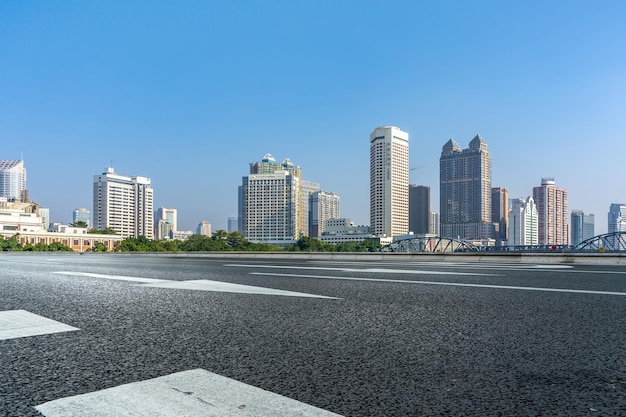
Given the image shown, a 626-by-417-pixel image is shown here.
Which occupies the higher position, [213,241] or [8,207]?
[8,207]

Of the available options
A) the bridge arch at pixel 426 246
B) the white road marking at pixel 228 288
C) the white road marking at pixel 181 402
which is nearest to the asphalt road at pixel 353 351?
the white road marking at pixel 181 402

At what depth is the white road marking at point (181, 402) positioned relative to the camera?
1.59 metres

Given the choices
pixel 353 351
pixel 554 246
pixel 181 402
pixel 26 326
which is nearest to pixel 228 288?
pixel 26 326

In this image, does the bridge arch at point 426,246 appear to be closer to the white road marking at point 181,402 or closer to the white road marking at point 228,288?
the white road marking at point 228,288

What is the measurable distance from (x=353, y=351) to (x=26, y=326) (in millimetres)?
2255

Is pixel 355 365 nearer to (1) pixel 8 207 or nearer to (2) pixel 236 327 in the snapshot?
(2) pixel 236 327

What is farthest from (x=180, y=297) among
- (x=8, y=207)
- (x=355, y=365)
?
(x=8, y=207)

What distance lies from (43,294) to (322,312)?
3319 millimetres

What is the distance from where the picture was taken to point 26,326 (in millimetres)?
3203

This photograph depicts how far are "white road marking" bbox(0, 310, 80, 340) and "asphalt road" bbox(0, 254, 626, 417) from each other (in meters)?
0.11

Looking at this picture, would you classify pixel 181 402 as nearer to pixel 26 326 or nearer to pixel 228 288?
pixel 26 326

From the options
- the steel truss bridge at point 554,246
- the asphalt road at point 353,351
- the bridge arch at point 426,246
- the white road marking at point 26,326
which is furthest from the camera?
the bridge arch at point 426,246

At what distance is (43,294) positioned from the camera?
522 cm

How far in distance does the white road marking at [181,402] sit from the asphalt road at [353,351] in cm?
7
